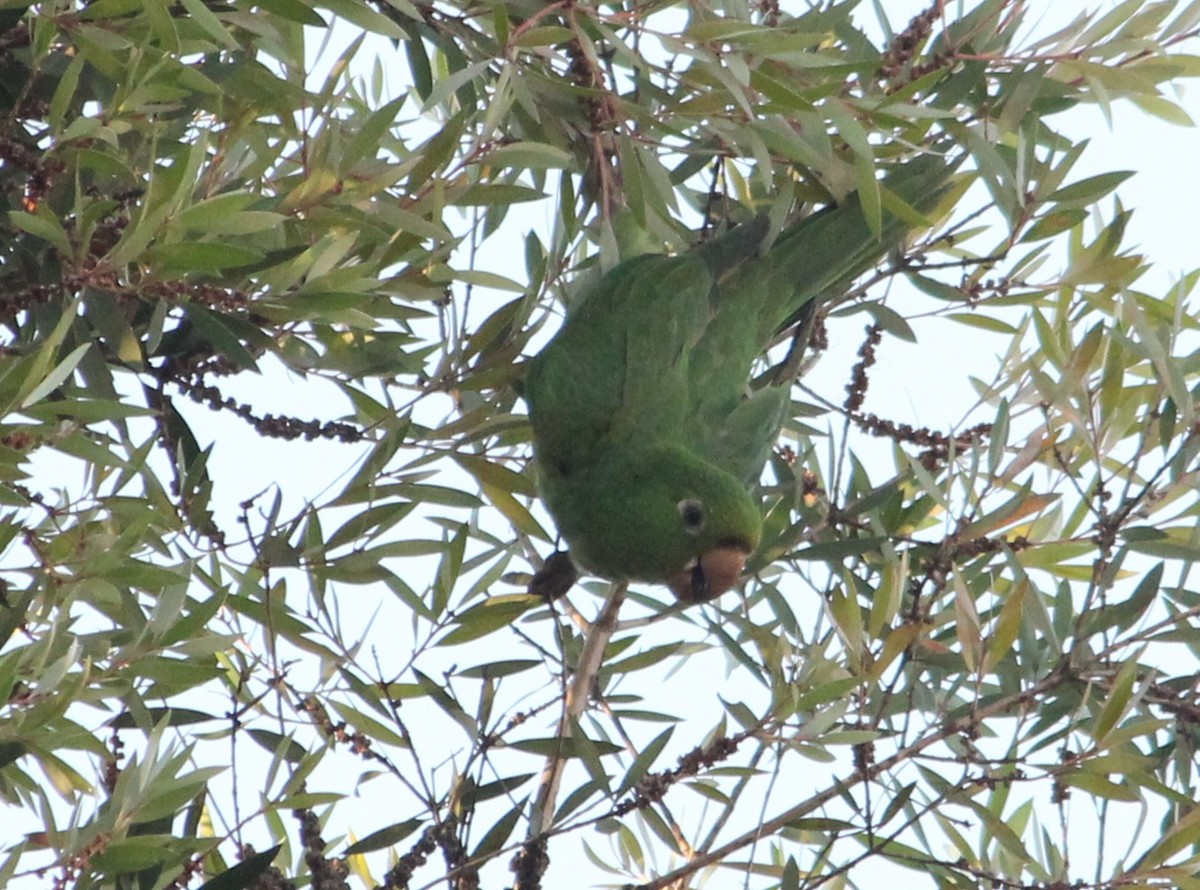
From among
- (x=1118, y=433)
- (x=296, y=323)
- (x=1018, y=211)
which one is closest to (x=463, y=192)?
(x=296, y=323)

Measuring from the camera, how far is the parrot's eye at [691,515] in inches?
117

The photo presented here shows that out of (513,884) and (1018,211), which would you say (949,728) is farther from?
(1018,211)

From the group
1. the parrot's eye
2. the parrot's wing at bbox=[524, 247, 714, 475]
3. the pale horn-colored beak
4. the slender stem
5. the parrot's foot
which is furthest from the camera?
the parrot's wing at bbox=[524, 247, 714, 475]

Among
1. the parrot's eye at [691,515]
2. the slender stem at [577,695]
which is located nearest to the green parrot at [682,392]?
the parrot's eye at [691,515]

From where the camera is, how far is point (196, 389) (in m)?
2.53

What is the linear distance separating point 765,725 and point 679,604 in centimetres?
42

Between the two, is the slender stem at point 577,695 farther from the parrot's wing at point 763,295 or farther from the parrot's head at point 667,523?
the parrot's wing at point 763,295

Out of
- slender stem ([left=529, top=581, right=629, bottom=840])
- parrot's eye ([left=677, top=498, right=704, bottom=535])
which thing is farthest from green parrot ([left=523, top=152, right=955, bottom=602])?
slender stem ([left=529, top=581, right=629, bottom=840])

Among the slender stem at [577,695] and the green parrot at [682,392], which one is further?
the green parrot at [682,392]

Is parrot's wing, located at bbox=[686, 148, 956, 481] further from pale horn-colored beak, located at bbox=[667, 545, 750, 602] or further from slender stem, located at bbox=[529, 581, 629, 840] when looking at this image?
slender stem, located at bbox=[529, 581, 629, 840]

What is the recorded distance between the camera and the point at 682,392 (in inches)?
134

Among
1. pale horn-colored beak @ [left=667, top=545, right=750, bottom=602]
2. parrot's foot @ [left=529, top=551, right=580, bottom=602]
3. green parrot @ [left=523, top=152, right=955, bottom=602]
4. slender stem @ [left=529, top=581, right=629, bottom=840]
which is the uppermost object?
green parrot @ [left=523, top=152, right=955, bottom=602]

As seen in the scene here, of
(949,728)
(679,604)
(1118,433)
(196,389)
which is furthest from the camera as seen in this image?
(679,604)

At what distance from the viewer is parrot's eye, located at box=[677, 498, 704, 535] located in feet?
9.73
